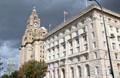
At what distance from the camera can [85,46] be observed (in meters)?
46.8

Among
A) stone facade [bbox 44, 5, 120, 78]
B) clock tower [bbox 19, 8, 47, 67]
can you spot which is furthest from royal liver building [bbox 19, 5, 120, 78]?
clock tower [bbox 19, 8, 47, 67]

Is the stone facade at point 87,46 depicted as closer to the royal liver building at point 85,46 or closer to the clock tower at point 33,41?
the royal liver building at point 85,46

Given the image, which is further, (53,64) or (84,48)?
(53,64)

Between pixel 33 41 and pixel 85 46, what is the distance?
193ft

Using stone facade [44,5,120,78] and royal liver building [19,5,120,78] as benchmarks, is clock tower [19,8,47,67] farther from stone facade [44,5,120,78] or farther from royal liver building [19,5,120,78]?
stone facade [44,5,120,78]

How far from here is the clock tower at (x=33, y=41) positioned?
94750 mm

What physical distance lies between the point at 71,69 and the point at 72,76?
8.25 ft

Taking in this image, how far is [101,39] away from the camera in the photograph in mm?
42844

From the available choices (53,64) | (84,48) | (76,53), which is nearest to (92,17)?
(84,48)

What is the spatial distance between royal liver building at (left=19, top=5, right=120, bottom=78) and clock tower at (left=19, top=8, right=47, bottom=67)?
31.3 metres

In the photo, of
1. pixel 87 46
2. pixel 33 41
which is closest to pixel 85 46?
pixel 87 46

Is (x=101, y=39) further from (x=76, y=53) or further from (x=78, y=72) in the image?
(x=78, y=72)

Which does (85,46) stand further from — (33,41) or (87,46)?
(33,41)

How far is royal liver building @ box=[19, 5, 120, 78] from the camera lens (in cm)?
4169
